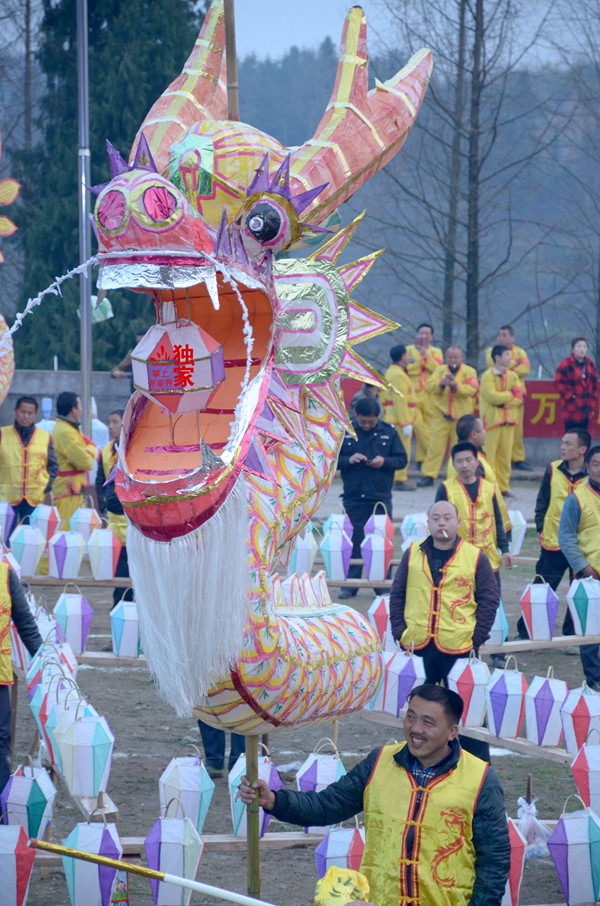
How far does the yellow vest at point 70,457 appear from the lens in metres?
10.1

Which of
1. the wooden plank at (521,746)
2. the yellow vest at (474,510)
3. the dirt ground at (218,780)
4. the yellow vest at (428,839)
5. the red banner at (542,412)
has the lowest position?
the dirt ground at (218,780)

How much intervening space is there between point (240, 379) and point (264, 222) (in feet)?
1.47

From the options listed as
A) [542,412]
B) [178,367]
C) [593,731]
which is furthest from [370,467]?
[542,412]

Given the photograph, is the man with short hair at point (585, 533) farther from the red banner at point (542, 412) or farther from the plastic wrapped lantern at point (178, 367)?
the red banner at point (542, 412)

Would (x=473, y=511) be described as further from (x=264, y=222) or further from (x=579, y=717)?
(x=264, y=222)

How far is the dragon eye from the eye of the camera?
11.9 feet

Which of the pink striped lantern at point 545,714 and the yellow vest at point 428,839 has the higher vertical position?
the yellow vest at point 428,839

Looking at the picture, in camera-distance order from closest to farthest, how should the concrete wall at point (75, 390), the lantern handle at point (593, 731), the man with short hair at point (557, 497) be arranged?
1. the lantern handle at point (593, 731)
2. the man with short hair at point (557, 497)
3. the concrete wall at point (75, 390)

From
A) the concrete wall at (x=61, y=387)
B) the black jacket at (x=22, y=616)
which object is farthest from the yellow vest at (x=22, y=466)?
the concrete wall at (x=61, y=387)

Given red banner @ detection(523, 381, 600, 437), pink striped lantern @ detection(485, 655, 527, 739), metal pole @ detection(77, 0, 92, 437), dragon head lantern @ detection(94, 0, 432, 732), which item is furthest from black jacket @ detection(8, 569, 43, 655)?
red banner @ detection(523, 381, 600, 437)

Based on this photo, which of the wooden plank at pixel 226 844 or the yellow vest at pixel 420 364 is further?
the yellow vest at pixel 420 364

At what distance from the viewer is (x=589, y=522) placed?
793 cm

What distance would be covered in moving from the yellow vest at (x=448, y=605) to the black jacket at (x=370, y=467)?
3.48 m

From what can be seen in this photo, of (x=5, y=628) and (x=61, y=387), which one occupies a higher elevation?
(x=61, y=387)
